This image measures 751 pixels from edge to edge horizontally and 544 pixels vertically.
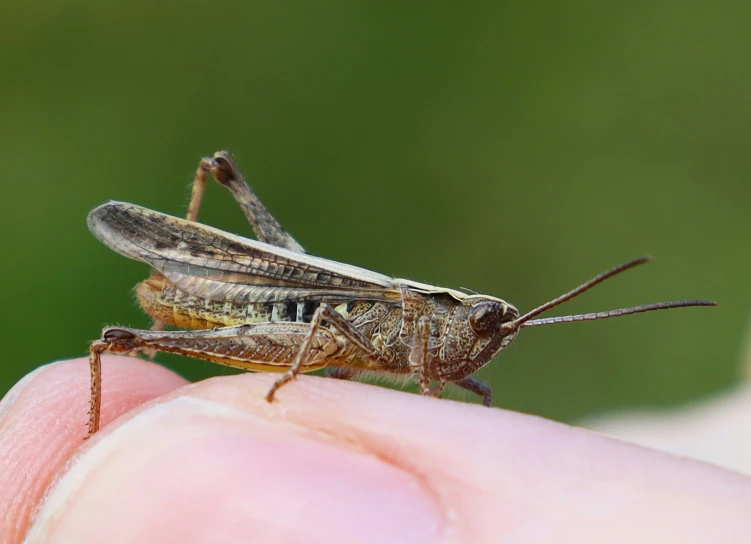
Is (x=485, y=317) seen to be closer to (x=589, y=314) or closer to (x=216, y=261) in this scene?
(x=589, y=314)

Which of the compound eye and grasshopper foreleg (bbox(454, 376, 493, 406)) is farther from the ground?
the compound eye

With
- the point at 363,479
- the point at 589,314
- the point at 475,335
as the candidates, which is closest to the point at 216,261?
the point at 475,335

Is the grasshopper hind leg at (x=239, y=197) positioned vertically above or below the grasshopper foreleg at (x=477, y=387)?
above

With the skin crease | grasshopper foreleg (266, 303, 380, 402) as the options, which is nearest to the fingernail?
the skin crease

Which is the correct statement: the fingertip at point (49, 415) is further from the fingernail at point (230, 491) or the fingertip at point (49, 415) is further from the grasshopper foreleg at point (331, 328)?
the grasshopper foreleg at point (331, 328)

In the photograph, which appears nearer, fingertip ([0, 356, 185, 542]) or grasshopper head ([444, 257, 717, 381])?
fingertip ([0, 356, 185, 542])

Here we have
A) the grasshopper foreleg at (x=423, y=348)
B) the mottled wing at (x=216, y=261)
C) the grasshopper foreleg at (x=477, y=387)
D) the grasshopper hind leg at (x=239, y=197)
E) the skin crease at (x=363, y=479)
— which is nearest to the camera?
A: the skin crease at (x=363, y=479)

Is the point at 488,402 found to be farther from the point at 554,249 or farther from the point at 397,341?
the point at 554,249

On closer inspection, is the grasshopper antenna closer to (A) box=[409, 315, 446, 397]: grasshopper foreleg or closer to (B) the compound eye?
(B) the compound eye

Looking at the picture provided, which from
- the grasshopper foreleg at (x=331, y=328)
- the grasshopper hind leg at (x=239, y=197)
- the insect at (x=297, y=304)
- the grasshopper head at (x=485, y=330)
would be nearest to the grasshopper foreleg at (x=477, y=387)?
the insect at (x=297, y=304)
